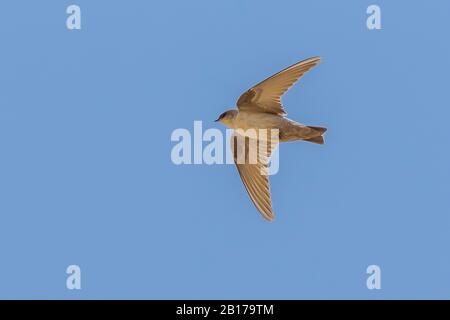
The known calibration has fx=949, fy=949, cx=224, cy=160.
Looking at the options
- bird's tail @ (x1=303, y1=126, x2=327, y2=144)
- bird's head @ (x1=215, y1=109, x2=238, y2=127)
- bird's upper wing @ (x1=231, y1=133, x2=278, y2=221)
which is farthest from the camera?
bird's upper wing @ (x1=231, y1=133, x2=278, y2=221)

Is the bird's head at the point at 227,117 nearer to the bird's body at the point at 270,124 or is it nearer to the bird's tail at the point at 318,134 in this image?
the bird's body at the point at 270,124

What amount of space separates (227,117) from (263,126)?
24 cm

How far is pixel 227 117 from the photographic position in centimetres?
600

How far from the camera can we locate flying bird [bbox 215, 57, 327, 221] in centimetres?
586

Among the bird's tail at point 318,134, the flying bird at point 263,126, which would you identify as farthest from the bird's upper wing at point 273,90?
the bird's tail at point 318,134

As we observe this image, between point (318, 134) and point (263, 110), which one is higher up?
point (263, 110)

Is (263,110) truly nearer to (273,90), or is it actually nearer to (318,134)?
(273,90)

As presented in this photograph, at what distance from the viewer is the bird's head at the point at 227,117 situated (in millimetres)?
6004

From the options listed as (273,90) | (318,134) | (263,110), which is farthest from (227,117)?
(318,134)

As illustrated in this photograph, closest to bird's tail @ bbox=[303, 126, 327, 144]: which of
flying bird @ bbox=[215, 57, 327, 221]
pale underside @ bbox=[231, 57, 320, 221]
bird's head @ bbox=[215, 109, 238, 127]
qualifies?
flying bird @ bbox=[215, 57, 327, 221]

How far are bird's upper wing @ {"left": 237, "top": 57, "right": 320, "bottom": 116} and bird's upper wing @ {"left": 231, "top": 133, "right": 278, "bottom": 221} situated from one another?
0.90ft

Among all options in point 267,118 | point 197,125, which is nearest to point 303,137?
point 267,118

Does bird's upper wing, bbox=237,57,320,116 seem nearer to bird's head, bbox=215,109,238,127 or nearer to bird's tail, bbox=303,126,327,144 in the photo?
bird's head, bbox=215,109,238,127
